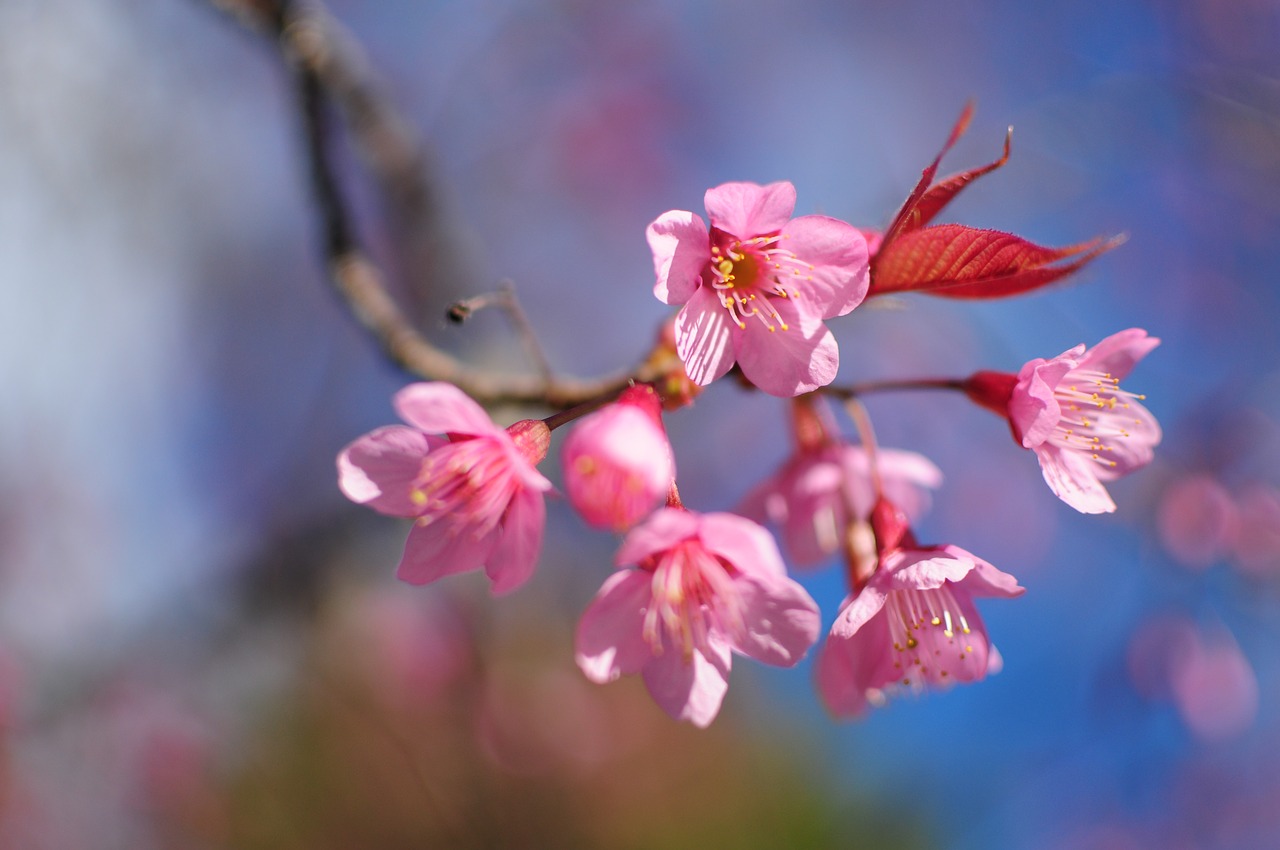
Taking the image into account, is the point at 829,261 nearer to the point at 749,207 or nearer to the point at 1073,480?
the point at 749,207

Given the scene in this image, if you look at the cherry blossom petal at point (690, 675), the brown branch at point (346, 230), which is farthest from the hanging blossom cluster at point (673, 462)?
the brown branch at point (346, 230)

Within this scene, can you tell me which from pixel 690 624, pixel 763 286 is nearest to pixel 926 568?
pixel 690 624

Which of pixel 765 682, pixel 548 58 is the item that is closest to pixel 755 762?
pixel 765 682

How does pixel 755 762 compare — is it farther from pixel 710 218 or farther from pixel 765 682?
pixel 710 218

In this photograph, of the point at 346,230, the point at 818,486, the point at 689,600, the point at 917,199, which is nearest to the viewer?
the point at 917,199

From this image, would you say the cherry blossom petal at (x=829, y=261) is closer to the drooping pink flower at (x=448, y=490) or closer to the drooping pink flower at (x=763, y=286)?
the drooping pink flower at (x=763, y=286)

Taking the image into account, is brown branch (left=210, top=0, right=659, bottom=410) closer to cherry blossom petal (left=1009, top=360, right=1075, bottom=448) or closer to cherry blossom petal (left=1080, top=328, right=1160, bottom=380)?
cherry blossom petal (left=1009, top=360, right=1075, bottom=448)
